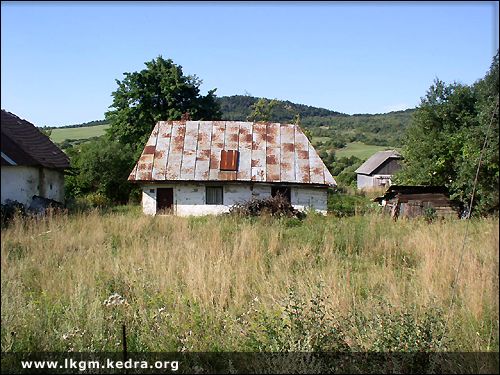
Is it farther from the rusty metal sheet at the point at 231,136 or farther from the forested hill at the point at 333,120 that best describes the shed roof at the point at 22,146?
the forested hill at the point at 333,120

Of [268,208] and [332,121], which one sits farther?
[332,121]

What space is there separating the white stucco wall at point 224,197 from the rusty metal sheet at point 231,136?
83.6 inches

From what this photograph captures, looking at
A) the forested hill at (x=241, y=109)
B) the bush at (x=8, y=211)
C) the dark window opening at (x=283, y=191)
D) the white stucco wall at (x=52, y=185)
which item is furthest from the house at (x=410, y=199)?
the forested hill at (x=241, y=109)

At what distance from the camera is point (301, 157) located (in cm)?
2111

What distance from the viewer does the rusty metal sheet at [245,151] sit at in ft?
66.2

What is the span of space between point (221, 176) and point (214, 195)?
1001 mm

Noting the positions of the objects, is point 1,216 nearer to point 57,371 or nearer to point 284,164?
point 57,371

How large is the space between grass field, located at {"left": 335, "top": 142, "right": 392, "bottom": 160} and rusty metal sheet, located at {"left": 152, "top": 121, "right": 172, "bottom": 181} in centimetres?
4135

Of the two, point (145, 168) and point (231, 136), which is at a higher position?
point (231, 136)

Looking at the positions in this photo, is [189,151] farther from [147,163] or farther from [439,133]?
[439,133]

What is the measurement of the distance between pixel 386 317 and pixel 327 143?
59.6 m

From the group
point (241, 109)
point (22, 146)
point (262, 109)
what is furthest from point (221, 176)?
point (241, 109)

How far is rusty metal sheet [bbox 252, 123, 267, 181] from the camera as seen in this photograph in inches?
795

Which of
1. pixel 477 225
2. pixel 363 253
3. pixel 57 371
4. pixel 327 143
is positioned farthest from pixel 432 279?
pixel 327 143
